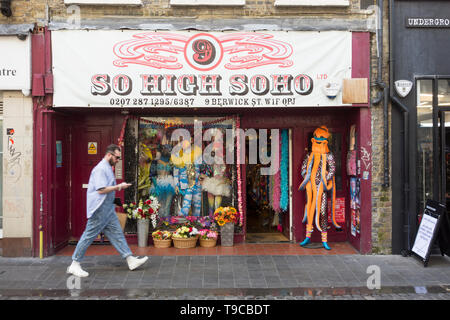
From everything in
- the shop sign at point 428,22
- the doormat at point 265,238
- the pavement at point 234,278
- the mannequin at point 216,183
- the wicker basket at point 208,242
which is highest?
the shop sign at point 428,22

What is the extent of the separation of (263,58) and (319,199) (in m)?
2.87

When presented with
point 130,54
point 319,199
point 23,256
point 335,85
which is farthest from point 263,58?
point 23,256

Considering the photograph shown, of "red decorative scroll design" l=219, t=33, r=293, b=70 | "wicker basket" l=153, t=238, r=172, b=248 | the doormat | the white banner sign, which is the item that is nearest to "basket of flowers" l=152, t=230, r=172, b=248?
"wicker basket" l=153, t=238, r=172, b=248

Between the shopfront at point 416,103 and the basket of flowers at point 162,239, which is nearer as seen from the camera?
the shopfront at point 416,103

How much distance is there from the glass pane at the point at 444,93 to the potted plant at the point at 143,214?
568 cm

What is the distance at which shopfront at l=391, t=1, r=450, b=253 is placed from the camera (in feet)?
24.2

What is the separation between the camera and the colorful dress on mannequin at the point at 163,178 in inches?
332

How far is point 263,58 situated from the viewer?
7.45 meters

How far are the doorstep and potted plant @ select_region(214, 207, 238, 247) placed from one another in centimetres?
15

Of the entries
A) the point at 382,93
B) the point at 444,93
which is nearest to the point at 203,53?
the point at 382,93

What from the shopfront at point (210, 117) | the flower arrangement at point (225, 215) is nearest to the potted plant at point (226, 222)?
the flower arrangement at point (225, 215)

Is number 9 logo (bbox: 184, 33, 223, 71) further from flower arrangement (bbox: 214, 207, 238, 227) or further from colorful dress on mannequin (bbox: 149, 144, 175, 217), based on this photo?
flower arrangement (bbox: 214, 207, 238, 227)

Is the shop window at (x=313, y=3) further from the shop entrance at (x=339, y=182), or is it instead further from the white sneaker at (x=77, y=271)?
the white sneaker at (x=77, y=271)

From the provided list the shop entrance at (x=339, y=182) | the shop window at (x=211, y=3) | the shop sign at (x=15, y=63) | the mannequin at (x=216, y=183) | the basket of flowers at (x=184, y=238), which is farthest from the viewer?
the mannequin at (x=216, y=183)
